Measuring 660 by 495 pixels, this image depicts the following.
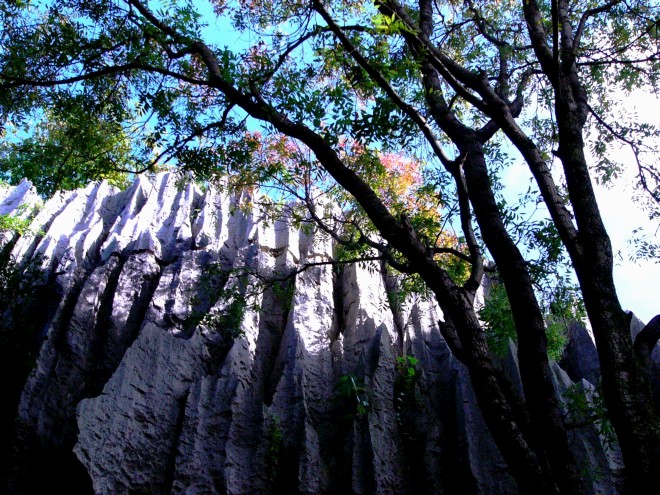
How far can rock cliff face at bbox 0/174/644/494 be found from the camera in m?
8.68

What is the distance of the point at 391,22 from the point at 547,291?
15.8 ft

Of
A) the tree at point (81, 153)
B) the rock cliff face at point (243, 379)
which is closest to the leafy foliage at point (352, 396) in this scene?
the rock cliff face at point (243, 379)

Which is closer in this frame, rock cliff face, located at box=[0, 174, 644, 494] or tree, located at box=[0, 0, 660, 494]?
tree, located at box=[0, 0, 660, 494]

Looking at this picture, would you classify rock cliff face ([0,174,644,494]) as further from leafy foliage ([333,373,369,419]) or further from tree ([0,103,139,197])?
tree ([0,103,139,197])

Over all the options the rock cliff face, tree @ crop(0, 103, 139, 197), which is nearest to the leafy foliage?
the rock cliff face

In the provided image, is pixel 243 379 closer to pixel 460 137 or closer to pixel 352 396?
pixel 352 396

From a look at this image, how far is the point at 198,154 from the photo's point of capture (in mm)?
8109

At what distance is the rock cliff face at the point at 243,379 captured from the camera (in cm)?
868

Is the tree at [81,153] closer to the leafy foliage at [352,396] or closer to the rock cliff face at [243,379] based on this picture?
the rock cliff face at [243,379]

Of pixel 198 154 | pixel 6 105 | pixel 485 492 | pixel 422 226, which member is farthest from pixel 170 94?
pixel 485 492

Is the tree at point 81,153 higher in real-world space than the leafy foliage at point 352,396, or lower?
higher

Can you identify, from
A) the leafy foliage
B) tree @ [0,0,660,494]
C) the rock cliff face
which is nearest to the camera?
tree @ [0,0,660,494]

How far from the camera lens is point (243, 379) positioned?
34.0 feet

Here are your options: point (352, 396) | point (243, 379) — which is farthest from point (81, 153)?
point (352, 396)
